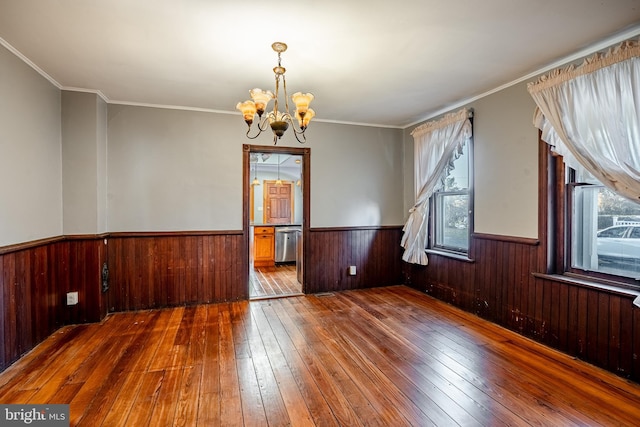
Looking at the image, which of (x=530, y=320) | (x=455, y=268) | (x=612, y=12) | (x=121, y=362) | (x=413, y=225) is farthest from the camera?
(x=413, y=225)

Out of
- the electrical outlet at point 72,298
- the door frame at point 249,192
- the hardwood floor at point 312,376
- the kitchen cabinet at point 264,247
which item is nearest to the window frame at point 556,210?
the hardwood floor at point 312,376

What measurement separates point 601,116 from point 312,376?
2.92 meters

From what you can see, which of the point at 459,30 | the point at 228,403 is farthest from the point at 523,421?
the point at 459,30

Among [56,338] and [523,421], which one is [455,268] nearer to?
[523,421]

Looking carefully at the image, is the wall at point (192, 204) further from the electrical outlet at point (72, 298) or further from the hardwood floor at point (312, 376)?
the hardwood floor at point (312, 376)

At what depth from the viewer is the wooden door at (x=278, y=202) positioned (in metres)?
9.35

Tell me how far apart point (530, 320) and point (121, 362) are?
3678 mm

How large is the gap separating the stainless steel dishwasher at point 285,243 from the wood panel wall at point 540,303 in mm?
3526

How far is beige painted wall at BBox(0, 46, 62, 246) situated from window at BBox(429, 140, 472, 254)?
4428mm

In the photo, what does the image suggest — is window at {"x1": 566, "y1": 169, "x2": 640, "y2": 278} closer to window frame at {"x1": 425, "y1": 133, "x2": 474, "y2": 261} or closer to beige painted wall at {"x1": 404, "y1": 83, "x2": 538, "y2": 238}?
beige painted wall at {"x1": 404, "y1": 83, "x2": 538, "y2": 238}

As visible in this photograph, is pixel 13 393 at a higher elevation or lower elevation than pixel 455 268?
lower

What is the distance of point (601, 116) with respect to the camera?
2393 millimetres

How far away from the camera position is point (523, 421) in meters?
1.89

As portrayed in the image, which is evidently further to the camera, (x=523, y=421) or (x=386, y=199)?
(x=386, y=199)
